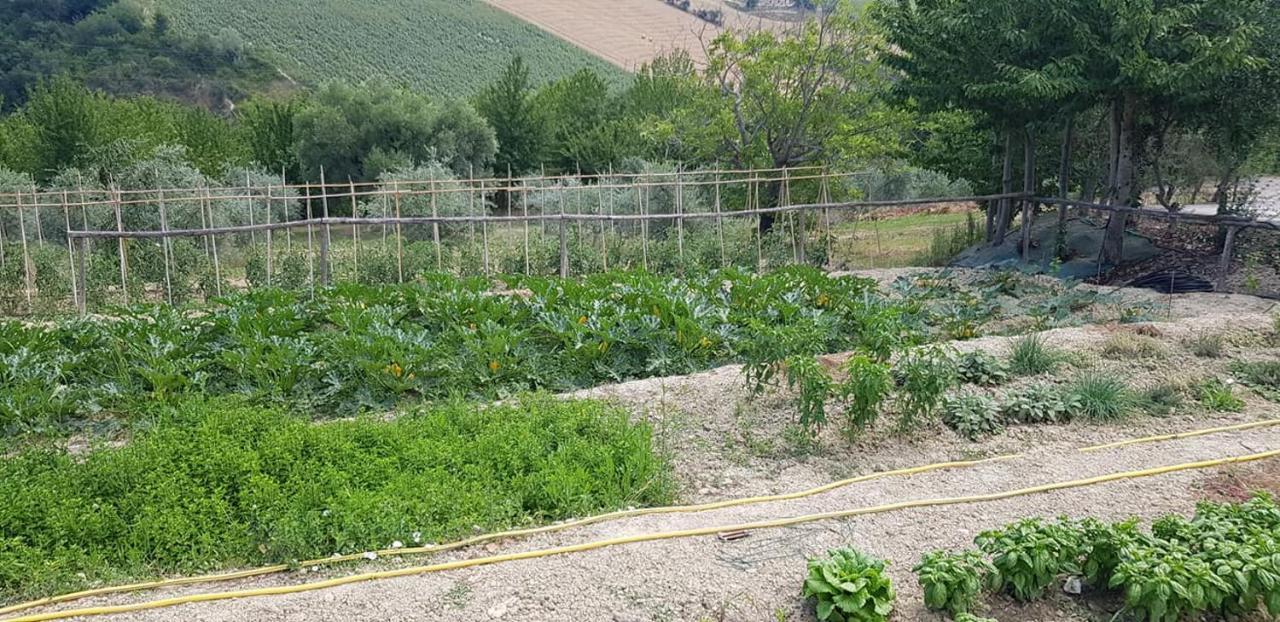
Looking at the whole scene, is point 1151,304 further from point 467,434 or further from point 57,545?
point 57,545

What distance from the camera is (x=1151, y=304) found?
929 cm

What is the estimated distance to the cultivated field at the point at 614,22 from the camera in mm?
61688

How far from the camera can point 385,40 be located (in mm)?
54375

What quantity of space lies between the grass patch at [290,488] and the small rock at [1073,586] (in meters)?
2.03

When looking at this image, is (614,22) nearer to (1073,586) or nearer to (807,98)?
(807,98)

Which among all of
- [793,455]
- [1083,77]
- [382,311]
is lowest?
[793,455]

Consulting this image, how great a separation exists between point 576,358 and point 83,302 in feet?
25.3

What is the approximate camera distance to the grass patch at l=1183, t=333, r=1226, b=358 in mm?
7312

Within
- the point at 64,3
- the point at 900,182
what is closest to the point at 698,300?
the point at 900,182

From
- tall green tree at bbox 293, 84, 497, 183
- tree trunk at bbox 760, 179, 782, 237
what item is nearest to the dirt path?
tree trunk at bbox 760, 179, 782, 237

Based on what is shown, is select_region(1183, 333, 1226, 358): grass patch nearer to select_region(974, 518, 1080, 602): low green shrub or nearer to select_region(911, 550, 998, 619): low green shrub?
select_region(974, 518, 1080, 602): low green shrub

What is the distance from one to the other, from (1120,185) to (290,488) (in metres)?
11.7

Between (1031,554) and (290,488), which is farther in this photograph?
(290,488)

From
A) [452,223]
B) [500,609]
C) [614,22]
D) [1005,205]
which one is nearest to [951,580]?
[500,609]
